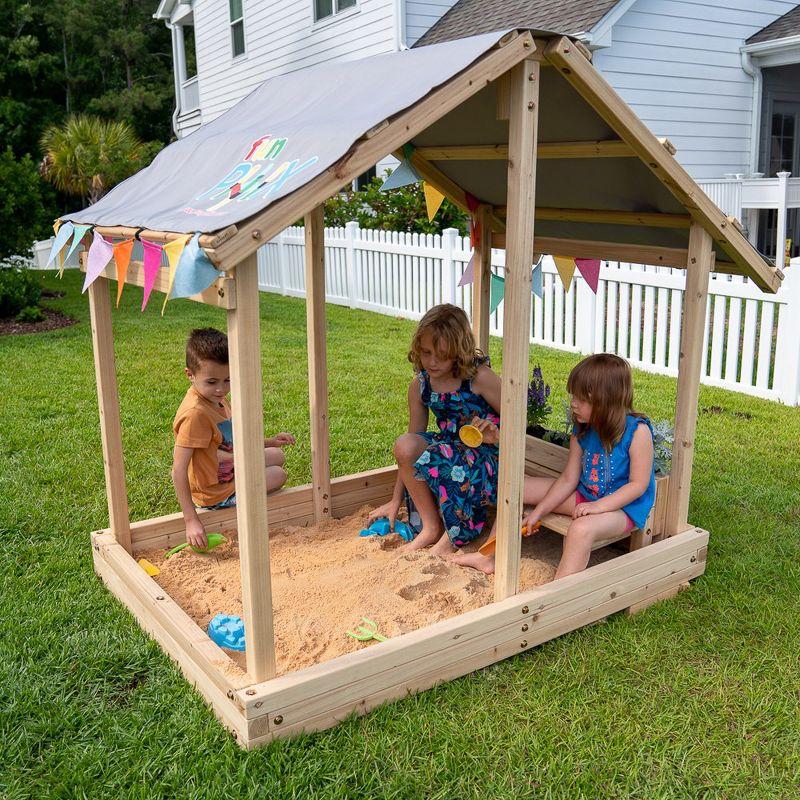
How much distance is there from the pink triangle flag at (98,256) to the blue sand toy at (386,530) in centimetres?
194

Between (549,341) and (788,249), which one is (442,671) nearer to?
(549,341)

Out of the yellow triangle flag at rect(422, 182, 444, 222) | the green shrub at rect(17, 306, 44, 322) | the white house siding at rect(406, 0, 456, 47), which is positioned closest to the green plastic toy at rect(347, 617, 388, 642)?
the yellow triangle flag at rect(422, 182, 444, 222)

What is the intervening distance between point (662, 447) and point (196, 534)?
2.33m

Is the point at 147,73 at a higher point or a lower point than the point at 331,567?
higher

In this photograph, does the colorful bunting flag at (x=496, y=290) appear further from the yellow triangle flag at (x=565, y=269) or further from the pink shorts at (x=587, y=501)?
the pink shorts at (x=587, y=501)

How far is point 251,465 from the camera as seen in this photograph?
8.70 ft

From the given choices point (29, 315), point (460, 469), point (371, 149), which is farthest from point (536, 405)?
point (29, 315)

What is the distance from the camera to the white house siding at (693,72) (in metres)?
12.0

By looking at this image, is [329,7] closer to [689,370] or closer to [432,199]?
[432,199]

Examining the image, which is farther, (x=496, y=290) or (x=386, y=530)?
(x=496, y=290)

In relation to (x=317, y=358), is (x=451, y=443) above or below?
below

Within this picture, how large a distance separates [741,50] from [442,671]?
13.2 meters

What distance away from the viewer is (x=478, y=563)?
3.89 metres

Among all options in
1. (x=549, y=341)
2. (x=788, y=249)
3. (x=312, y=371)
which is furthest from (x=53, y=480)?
(x=788, y=249)
